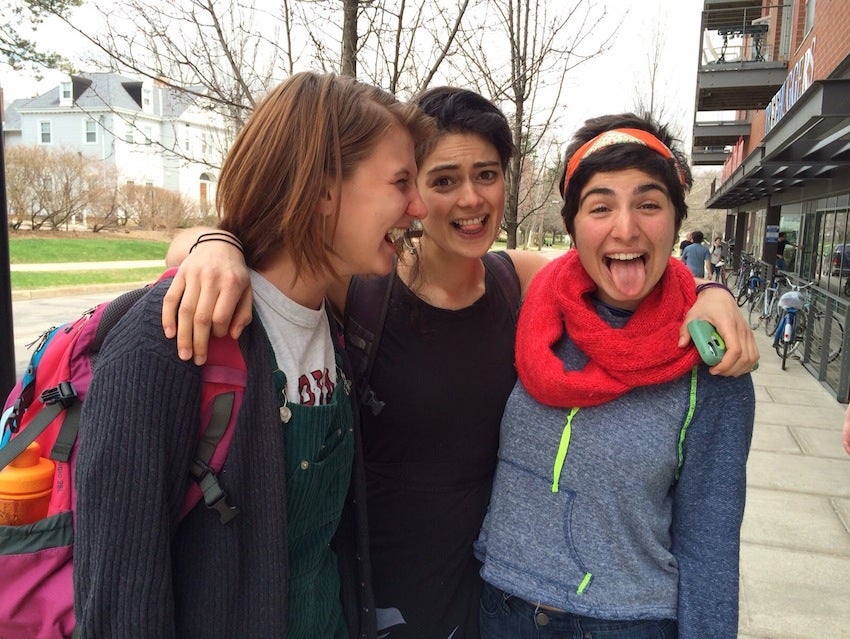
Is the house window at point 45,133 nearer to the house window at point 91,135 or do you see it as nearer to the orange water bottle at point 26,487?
the house window at point 91,135

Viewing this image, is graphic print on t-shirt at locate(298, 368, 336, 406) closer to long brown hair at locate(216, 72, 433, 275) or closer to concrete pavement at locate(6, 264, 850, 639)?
long brown hair at locate(216, 72, 433, 275)

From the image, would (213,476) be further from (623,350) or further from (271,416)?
(623,350)

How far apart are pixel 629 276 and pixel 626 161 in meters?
0.30

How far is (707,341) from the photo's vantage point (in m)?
1.51

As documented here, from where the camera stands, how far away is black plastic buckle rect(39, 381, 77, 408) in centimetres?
117

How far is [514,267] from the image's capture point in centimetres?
233

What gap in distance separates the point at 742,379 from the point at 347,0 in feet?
9.29

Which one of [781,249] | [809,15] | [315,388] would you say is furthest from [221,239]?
[781,249]

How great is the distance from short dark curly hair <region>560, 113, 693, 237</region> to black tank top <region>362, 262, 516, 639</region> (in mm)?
563

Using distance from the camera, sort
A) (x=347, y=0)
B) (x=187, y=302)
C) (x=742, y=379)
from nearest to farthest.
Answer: (x=187, y=302), (x=742, y=379), (x=347, y=0)

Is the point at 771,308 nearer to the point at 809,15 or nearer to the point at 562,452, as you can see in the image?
the point at 809,15

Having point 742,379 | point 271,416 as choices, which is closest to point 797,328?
point 742,379

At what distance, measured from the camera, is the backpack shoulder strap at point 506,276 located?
7.16ft

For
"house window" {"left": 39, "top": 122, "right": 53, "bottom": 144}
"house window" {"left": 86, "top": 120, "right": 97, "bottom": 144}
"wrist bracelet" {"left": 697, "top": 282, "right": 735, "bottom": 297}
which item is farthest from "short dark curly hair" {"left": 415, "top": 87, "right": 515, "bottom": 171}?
"house window" {"left": 39, "top": 122, "right": 53, "bottom": 144}
